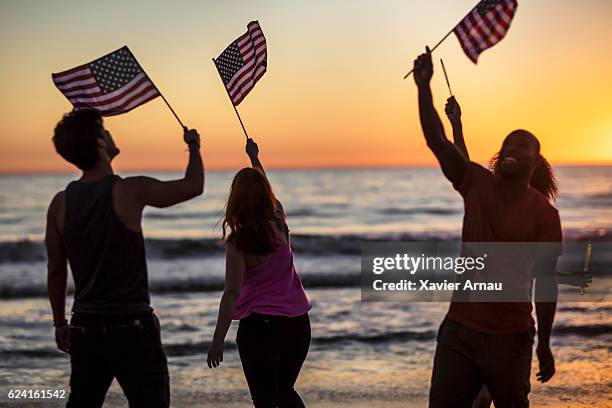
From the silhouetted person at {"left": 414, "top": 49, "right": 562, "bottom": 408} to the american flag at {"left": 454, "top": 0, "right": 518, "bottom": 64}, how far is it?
0.87 metres

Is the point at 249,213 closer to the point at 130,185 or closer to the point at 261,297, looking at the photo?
the point at 261,297

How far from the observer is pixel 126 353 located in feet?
13.4

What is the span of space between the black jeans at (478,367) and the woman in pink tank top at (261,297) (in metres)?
0.82

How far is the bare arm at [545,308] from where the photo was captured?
4195mm

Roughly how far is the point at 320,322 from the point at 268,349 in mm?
7795

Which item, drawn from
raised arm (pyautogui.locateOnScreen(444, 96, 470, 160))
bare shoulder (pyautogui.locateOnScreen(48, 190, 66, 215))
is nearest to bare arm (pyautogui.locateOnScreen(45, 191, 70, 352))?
bare shoulder (pyautogui.locateOnScreen(48, 190, 66, 215))

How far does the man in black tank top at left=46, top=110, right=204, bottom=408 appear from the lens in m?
4.05

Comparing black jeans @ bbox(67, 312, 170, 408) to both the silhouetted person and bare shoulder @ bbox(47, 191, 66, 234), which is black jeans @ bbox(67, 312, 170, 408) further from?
the silhouetted person

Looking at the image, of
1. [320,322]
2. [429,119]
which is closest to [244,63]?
[429,119]

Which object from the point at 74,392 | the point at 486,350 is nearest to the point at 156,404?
the point at 74,392

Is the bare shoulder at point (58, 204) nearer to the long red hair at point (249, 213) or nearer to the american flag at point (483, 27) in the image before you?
the long red hair at point (249, 213)

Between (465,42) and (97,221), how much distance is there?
2.17 metres

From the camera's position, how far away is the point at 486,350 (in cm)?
416

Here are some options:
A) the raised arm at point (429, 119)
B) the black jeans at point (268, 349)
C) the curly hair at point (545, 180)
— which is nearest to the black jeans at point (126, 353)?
the black jeans at point (268, 349)
